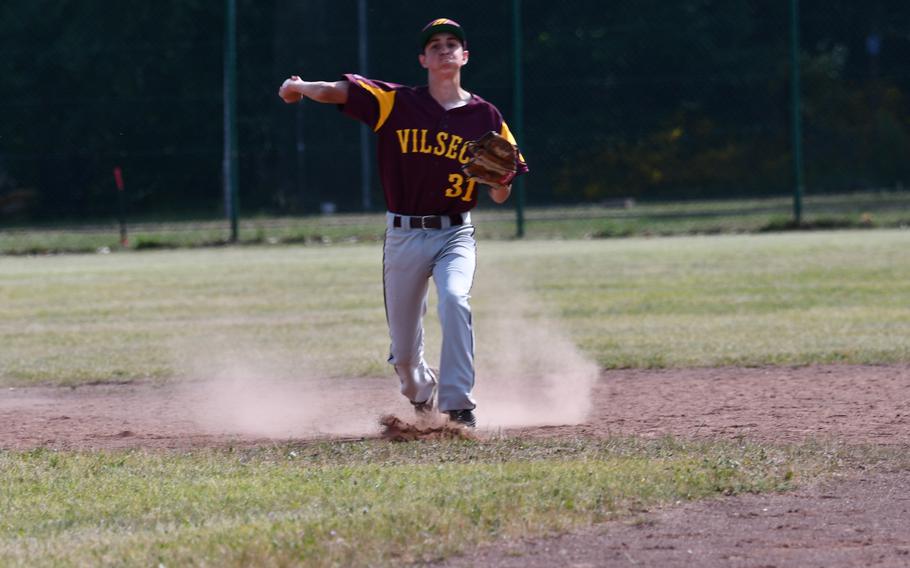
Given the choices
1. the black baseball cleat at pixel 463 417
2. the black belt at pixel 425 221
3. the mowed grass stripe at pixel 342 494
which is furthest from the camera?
the black belt at pixel 425 221

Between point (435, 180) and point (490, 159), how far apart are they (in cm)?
30

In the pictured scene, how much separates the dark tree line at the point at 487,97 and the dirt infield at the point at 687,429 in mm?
15052

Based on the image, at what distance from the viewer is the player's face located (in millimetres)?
6148

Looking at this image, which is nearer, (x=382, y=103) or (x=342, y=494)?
(x=342, y=494)

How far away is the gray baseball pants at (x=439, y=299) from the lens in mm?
6055

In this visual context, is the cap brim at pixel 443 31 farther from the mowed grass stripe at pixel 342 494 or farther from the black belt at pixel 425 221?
the mowed grass stripe at pixel 342 494

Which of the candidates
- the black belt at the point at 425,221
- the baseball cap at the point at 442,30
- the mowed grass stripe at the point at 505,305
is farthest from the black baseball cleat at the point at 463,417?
the mowed grass stripe at the point at 505,305

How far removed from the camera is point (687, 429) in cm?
637

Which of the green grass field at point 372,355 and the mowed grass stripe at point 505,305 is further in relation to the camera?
the mowed grass stripe at point 505,305

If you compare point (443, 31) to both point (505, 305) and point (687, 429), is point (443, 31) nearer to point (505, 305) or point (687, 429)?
point (687, 429)

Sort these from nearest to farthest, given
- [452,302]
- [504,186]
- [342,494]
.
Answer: [342,494] → [452,302] → [504,186]

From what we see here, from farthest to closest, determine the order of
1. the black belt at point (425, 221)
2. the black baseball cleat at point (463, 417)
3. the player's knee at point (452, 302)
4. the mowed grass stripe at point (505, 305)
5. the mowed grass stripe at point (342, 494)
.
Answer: the mowed grass stripe at point (505, 305), the black belt at point (425, 221), the black baseball cleat at point (463, 417), the player's knee at point (452, 302), the mowed grass stripe at point (342, 494)

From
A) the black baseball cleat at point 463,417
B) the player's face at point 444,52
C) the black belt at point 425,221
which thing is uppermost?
the player's face at point 444,52

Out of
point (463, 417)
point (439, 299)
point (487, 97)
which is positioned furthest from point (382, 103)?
point (487, 97)
